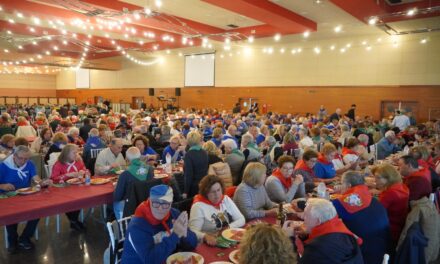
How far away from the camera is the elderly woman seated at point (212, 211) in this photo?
3.12 m

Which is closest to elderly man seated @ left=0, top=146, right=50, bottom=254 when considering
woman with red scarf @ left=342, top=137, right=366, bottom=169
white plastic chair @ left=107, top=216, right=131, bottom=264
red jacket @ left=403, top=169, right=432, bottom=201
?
white plastic chair @ left=107, top=216, right=131, bottom=264

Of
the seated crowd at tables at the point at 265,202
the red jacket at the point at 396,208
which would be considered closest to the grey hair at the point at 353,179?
the seated crowd at tables at the point at 265,202

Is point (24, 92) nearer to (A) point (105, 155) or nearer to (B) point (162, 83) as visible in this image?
(B) point (162, 83)

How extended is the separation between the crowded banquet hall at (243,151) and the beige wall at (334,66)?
0.20 ft

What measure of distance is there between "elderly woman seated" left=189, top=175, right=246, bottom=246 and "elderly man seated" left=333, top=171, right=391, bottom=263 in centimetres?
100

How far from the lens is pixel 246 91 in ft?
66.4

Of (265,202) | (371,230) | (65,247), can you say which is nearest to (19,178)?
(65,247)

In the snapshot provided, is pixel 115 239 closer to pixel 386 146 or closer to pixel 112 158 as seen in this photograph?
pixel 112 158

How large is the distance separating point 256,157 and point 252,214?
244 centimetres

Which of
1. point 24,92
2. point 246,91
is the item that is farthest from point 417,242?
point 24,92

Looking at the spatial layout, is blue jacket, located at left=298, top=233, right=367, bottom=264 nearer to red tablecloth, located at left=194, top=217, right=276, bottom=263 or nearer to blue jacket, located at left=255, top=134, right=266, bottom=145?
red tablecloth, located at left=194, top=217, right=276, bottom=263

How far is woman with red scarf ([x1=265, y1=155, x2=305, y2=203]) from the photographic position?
161 inches

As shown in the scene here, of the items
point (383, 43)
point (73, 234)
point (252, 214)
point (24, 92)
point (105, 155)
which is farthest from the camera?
point (24, 92)

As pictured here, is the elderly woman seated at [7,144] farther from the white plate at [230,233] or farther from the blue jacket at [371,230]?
the blue jacket at [371,230]
